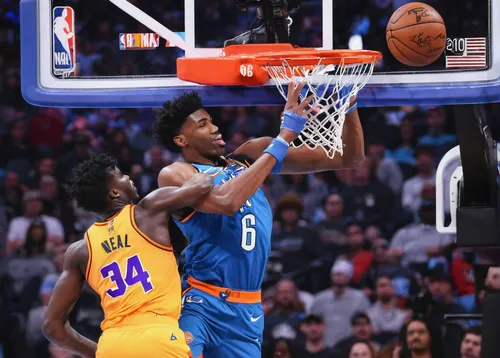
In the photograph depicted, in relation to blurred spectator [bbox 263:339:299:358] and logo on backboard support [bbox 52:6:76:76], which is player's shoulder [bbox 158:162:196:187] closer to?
logo on backboard support [bbox 52:6:76:76]

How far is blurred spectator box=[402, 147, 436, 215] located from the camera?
831 centimetres

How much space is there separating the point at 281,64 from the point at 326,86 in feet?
0.85

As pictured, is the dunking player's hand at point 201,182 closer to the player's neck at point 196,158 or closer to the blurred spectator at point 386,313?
the player's neck at point 196,158

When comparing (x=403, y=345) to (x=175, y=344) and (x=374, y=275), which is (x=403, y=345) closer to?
Result: (x=374, y=275)

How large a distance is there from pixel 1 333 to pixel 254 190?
451 cm

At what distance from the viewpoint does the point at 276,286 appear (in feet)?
26.5

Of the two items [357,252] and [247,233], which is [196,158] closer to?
[247,233]

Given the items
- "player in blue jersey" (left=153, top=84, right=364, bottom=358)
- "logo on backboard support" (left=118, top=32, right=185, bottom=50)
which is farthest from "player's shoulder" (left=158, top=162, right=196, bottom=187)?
"logo on backboard support" (left=118, top=32, right=185, bottom=50)

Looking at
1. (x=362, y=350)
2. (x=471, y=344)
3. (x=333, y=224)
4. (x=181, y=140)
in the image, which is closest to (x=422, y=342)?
(x=471, y=344)

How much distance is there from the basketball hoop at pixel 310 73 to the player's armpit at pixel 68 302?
117 cm

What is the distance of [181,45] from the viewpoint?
17.2 ft

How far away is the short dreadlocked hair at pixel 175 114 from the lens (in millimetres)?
4922

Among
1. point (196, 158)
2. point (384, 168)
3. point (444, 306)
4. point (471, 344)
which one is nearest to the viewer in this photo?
point (196, 158)

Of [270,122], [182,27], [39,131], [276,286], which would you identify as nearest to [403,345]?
[276,286]
